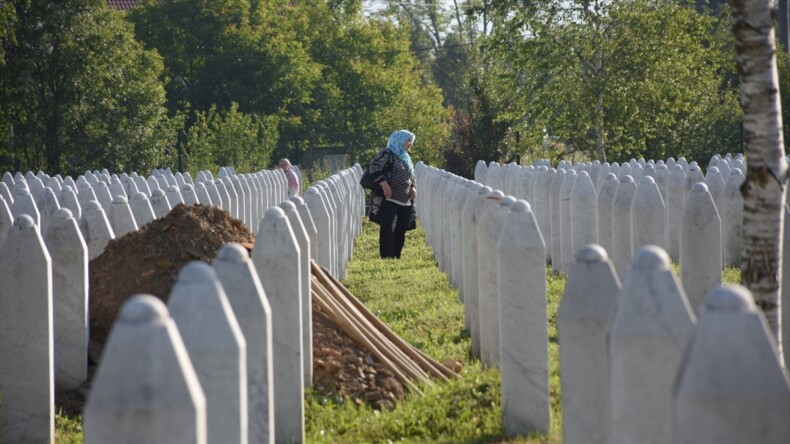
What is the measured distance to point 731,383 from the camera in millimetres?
3232

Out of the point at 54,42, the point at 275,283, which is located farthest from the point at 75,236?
the point at 54,42

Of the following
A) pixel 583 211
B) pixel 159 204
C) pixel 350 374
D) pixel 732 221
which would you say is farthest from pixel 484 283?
pixel 732 221

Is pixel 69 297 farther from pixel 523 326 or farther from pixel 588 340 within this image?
pixel 588 340

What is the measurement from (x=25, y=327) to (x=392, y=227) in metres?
11.0

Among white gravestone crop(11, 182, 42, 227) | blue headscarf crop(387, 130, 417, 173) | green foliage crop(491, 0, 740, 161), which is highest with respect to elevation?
green foliage crop(491, 0, 740, 161)

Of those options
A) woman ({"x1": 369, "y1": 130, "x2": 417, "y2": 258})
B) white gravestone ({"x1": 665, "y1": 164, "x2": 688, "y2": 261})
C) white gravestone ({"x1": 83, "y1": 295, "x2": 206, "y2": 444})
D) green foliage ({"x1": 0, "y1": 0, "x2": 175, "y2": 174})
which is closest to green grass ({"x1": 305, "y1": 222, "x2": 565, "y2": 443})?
white gravestone ({"x1": 665, "y1": 164, "x2": 688, "y2": 261})

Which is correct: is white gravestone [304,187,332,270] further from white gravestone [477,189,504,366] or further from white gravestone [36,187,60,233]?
white gravestone [477,189,504,366]

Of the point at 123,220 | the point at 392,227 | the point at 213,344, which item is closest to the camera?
the point at 213,344

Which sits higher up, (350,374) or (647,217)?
(647,217)

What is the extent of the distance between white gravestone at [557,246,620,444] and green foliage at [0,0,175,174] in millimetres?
27826

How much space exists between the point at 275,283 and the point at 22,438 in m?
1.60

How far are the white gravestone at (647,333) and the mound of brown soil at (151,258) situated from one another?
179 inches

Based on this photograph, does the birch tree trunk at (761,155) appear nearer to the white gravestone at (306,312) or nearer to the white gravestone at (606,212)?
the white gravestone at (306,312)

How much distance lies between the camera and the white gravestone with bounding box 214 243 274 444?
16.1 feet
